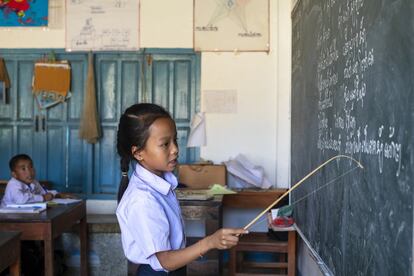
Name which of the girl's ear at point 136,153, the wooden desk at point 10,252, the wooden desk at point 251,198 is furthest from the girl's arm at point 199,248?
the wooden desk at point 251,198

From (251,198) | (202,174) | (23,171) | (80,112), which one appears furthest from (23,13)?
(251,198)

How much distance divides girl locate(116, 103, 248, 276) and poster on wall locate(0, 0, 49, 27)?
3.97 m

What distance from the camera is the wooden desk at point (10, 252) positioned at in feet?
8.19

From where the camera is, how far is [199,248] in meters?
1.57

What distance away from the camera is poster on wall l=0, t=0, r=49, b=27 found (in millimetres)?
5293

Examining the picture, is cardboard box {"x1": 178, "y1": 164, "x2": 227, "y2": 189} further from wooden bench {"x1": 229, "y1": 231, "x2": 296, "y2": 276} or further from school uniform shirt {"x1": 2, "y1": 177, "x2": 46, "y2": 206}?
school uniform shirt {"x1": 2, "y1": 177, "x2": 46, "y2": 206}

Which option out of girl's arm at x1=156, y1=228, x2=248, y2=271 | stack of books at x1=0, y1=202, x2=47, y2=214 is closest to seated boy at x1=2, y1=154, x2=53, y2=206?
stack of books at x1=0, y1=202, x2=47, y2=214

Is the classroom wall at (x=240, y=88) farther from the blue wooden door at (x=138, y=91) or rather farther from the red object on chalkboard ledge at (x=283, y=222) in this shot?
the red object on chalkboard ledge at (x=283, y=222)

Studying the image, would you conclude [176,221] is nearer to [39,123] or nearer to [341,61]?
[341,61]

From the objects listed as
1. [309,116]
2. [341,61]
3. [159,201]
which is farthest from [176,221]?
[309,116]

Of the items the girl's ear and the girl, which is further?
the girl's ear

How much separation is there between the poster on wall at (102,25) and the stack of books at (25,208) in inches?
86.9

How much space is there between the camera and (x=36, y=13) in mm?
5301

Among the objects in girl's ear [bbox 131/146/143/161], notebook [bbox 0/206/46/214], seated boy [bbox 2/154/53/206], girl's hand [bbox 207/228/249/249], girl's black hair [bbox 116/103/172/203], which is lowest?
notebook [bbox 0/206/46/214]
